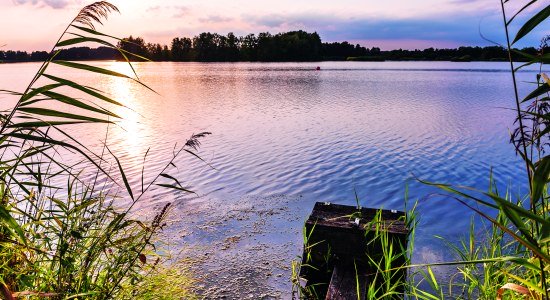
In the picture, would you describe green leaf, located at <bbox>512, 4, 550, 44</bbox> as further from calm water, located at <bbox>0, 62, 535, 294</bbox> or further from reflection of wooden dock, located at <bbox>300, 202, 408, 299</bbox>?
reflection of wooden dock, located at <bbox>300, 202, 408, 299</bbox>

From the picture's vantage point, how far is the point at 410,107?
89.7 feet

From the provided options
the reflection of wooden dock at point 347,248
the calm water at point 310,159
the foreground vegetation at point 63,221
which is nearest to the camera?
the foreground vegetation at point 63,221

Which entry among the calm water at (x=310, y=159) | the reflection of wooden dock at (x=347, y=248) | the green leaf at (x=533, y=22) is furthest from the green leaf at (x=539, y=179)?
the reflection of wooden dock at (x=347, y=248)

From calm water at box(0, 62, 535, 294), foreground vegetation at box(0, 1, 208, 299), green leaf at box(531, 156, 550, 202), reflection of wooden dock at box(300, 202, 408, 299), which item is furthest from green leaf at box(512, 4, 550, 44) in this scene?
reflection of wooden dock at box(300, 202, 408, 299)

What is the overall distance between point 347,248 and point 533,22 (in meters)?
3.65

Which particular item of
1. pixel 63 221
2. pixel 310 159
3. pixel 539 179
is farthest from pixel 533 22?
pixel 310 159

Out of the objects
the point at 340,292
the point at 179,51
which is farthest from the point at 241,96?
the point at 179,51

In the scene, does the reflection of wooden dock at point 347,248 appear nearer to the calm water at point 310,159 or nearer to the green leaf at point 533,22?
the calm water at point 310,159

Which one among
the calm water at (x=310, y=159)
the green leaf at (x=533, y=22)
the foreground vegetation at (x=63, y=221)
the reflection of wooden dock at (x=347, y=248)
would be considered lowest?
the calm water at (x=310, y=159)

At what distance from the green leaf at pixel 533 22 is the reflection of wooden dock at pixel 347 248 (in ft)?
9.88

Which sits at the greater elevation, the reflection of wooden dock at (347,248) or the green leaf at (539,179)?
the green leaf at (539,179)

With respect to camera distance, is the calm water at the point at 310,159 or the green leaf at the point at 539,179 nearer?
the green leaf at the point at 539,179

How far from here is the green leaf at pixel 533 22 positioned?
1433 mm

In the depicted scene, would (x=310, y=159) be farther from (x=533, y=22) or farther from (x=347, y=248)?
(x=533, y=22)
